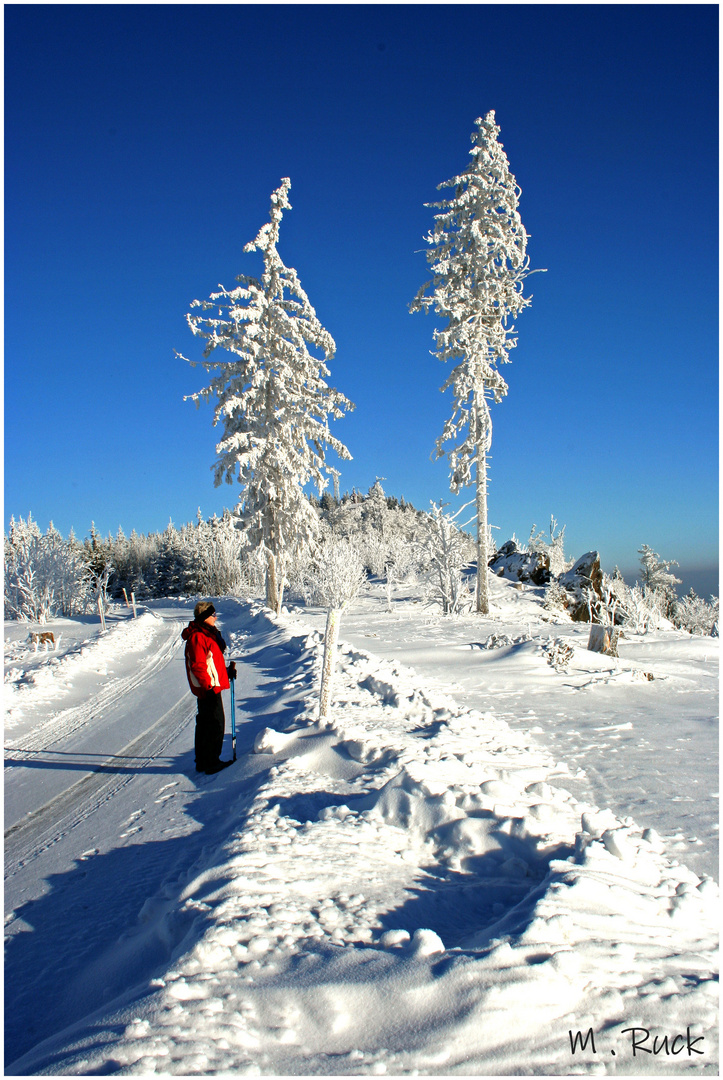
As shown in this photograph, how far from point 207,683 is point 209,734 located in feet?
1.62

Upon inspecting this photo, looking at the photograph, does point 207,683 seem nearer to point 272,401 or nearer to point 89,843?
point 89,843

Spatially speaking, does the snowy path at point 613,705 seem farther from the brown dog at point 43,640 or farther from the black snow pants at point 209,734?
the brown dog at point 43,640

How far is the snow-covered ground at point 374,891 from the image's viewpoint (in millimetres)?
1878

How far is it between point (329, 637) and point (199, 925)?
359 centimetres

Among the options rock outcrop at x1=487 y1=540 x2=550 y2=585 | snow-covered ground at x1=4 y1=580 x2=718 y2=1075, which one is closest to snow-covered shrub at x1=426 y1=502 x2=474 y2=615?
rock outcrop at x1=487 y1=540 x2=550 y2=585

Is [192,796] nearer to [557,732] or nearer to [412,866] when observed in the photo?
[412,866]

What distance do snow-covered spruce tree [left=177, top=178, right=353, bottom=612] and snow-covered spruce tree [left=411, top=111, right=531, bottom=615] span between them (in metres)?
4.27

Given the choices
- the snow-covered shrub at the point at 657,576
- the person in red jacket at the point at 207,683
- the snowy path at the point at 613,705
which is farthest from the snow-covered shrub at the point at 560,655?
the snow-covered shrub at the point at 657,576

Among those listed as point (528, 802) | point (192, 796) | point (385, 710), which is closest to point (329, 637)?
point (385, 710)

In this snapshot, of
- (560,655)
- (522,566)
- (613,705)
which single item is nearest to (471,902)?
(613,705)

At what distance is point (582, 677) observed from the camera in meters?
8.54

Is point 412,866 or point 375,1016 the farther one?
point 412,866

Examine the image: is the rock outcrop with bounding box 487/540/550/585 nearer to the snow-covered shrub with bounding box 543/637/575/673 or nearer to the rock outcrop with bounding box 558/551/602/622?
the rock outcrop with bounding box 558/551/602/622

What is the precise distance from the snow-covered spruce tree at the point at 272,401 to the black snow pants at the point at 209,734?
490 inches
